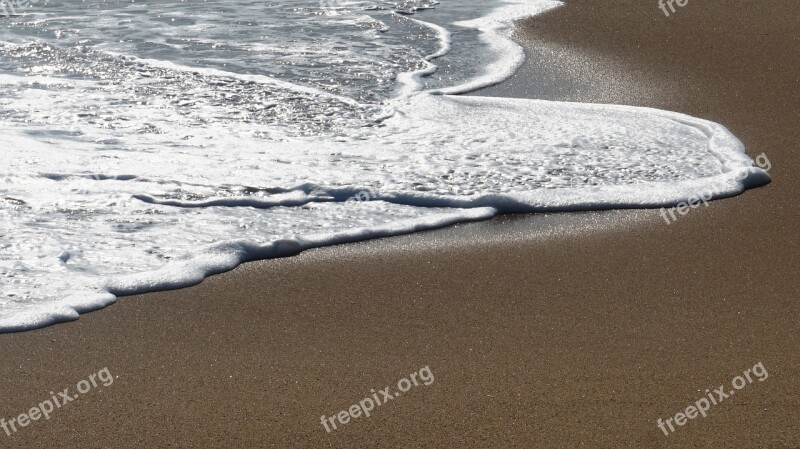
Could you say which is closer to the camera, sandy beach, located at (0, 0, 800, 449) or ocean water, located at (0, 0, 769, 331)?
sandy beach, located at (0, 0, 800, 449)

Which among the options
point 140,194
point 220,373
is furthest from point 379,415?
point 140,194

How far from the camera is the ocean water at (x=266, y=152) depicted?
185 inches

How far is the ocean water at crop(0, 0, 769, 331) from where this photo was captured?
4.70 metres

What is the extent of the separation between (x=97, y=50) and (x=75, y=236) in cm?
431

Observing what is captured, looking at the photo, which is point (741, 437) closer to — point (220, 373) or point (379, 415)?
point (379, 415)

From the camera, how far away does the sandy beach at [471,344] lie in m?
3.29

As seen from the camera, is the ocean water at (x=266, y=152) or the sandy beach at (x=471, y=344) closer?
the sandy beach at (x=471, y=344)

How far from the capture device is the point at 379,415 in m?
3.38

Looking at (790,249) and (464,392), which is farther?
(790,249)

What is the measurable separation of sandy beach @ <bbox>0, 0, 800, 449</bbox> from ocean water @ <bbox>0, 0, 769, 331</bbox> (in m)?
0.24

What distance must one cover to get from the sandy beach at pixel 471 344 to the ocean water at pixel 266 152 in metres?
0.24

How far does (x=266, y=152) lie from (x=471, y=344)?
Result: 266cm

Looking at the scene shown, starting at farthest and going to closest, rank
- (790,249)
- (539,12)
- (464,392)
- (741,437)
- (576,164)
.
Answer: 1. (539,12)
2. (576,164)
3. (790,249)
4. (464,392)
5. (741,437)

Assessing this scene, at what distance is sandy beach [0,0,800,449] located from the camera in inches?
130
